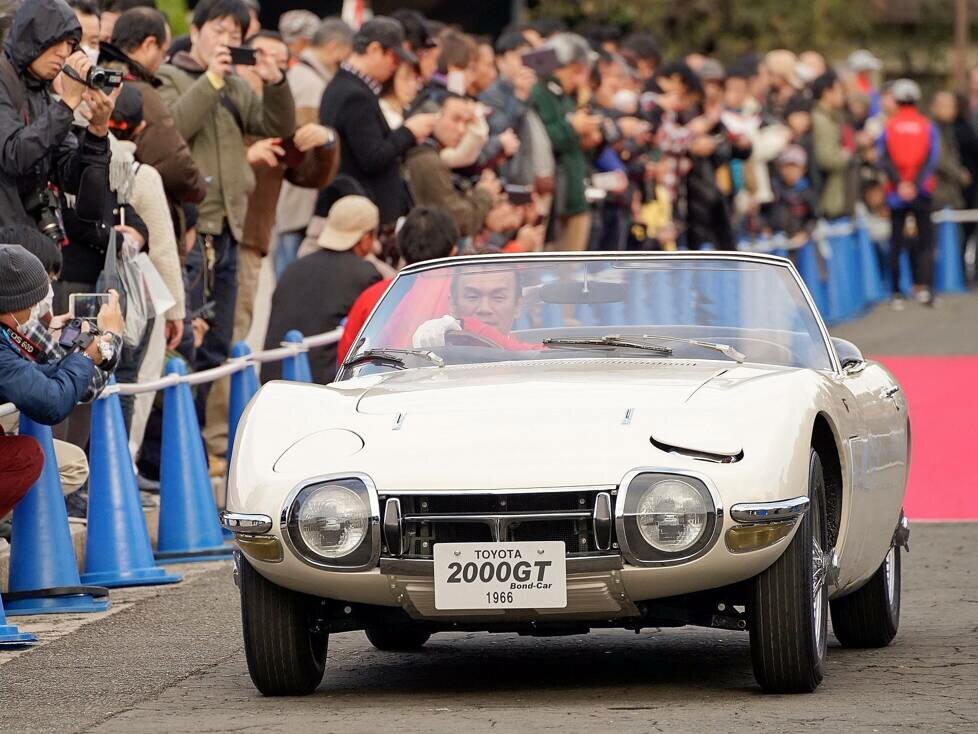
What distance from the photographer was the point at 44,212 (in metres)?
10.1

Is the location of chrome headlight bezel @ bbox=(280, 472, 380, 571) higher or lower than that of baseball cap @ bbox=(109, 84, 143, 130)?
lower

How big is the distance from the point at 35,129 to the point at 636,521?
4.09 meters

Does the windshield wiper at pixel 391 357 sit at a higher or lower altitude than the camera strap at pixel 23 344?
lower

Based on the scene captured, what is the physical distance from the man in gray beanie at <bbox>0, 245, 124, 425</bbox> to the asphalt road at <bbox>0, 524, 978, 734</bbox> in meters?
0.88

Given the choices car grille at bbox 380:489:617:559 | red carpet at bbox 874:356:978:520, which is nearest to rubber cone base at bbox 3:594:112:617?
car grille at bbox 380:489:617:559

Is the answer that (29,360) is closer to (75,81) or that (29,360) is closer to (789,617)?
(75,81)

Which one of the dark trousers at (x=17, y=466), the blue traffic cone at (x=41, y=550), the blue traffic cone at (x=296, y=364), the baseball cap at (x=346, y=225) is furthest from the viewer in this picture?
the baseball cap at (x=346, y=225)

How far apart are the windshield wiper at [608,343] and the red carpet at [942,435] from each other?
4.99 metres

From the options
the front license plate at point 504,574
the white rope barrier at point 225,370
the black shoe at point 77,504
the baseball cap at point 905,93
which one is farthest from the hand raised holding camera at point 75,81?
the baseball cap at point 905,93

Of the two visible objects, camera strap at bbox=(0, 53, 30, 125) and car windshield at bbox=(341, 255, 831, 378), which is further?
camera strap at bbox=(0, 53, 30, 125)

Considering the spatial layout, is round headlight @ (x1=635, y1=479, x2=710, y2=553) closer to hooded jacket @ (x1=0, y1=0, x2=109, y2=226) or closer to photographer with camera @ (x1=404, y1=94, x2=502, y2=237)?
hooded jacket @ (x1=0, y1=0, x2=109, y2=226)

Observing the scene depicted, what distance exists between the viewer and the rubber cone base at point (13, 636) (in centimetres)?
828

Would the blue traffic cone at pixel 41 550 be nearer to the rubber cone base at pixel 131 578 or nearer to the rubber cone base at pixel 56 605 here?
the rubber cone base at pixel 56 605

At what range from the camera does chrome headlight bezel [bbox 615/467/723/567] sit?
6512mm
